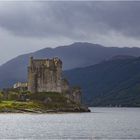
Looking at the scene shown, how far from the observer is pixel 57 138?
12519 cm

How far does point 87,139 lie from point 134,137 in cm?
1190

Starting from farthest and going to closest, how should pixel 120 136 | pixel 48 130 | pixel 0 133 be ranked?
pixel 48 130, pixel 0 133, pixel 120 136

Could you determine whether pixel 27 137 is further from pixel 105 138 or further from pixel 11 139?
pixel 105 138

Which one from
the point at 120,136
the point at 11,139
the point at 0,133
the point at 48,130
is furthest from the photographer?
the point at 48,130

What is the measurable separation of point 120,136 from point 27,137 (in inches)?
781

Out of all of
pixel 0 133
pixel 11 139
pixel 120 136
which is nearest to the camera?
pixel 11 139

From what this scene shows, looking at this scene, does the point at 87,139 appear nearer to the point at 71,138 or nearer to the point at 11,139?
the point at 71,138

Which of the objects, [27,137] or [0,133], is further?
[0,133]

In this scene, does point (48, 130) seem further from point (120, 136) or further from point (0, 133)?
point (120, 136)

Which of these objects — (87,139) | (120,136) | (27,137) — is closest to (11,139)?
(27,137)

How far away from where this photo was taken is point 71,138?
408 ft

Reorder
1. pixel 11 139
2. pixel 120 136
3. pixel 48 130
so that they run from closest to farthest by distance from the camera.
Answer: pixel 11 139, pixel 120 136, pixel 48 130

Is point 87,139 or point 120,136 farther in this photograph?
point 120,136

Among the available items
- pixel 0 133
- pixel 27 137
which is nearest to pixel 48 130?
pixel 0 133
